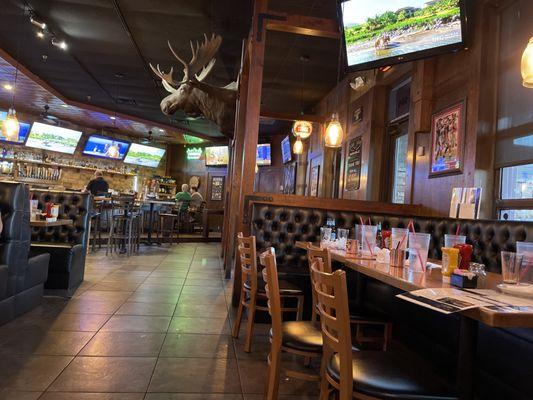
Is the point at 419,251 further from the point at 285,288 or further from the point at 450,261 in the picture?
the point at 285,288

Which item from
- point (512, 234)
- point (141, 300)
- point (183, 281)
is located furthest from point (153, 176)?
point (512, 234)

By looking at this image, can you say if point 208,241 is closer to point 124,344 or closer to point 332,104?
point 332,104

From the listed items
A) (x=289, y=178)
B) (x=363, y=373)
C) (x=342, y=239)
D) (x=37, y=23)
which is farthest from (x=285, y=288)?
(x=289, y=178)

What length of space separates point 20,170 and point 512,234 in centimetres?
1187

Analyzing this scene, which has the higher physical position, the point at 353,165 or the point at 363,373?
the point at 353,165

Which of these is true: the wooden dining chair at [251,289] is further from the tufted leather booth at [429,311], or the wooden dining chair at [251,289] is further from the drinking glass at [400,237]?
the drinking glass at [400,237]

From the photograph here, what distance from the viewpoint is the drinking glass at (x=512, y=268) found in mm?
1569

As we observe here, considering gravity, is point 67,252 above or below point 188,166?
below

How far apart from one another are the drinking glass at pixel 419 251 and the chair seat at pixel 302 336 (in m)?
0.61

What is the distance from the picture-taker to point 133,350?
2764mm

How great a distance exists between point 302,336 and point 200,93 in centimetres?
522

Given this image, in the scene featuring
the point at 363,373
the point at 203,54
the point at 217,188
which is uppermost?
the point at 203,54

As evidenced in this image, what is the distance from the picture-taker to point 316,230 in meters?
4.25

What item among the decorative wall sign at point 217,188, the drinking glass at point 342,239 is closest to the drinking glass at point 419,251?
the drinking glass at point 342,239
